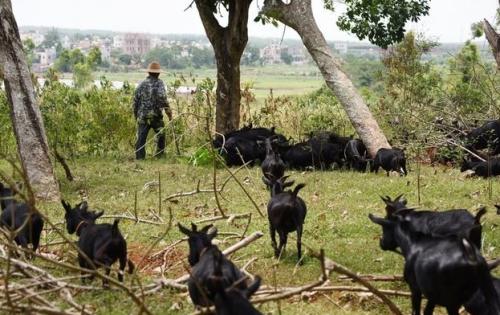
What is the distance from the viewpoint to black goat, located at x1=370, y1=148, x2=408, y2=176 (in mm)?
14938

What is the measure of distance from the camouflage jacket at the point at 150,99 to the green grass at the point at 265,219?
4.32 feet

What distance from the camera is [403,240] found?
21.7 feet

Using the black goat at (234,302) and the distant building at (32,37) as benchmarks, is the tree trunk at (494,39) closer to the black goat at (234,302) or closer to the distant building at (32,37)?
the black goat at (234,302)

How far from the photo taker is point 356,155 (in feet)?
53.3

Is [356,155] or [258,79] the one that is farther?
[258,79]

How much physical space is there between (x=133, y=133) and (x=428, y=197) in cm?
973

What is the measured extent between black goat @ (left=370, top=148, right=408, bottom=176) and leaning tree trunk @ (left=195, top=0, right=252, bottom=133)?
5.57m

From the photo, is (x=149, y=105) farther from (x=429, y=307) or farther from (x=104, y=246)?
(x=429, y=307)

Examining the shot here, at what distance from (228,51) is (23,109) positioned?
7399 mm

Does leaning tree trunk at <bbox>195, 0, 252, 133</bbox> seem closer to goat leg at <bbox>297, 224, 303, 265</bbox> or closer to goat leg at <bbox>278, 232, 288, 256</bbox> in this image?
goat leg at <bbox>278, 232, 288, 256</bbox>

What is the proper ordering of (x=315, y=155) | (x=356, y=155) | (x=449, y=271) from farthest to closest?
(x=315, y=155), (x=356, y=155), (x=449, y=271)

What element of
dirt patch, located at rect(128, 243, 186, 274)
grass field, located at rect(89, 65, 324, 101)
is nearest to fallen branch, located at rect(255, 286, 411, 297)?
dirt patch, located at rect(128, 243, 186, 274)

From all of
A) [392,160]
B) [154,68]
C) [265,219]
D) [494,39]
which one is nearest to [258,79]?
[154,68]

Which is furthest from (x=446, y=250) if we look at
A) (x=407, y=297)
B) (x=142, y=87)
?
(x=142, y=87)
